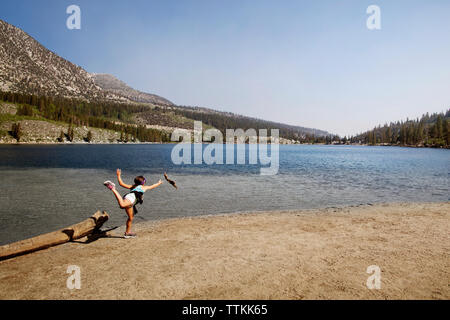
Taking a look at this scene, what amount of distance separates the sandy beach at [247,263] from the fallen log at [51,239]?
30 cm

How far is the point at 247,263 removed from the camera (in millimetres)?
9188

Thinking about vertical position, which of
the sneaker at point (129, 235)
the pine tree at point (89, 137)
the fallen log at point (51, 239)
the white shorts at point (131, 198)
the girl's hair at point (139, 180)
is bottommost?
the sneaker at point (129, 235)

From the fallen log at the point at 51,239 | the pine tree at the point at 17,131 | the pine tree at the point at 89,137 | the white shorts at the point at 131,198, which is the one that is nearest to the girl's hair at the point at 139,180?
the white shorts at the point at 131,198

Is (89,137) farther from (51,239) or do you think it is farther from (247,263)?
(247,263)

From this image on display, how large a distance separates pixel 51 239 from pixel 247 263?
889 centimetres

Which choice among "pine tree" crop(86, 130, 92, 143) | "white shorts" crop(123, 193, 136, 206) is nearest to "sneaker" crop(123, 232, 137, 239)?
"white shorts" crop(123, 193, 136, 206)

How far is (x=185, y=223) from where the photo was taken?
15688mm

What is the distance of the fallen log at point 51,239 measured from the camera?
9914 millimetres

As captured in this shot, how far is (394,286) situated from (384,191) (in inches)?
996

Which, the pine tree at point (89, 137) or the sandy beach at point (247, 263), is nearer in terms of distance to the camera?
the sandy beach at point (247, 263)

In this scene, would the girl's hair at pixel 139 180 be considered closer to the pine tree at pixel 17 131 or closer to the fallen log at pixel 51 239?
the fallen log at pixel 51 239

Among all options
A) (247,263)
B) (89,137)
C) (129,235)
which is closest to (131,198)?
(129,235)
